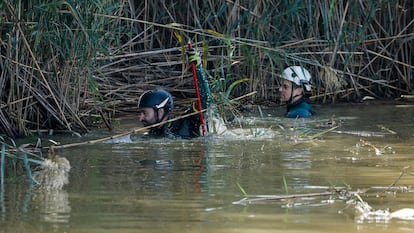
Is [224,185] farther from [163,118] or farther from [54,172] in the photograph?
[163,118]

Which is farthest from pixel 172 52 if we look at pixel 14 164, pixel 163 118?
pixel 14 164

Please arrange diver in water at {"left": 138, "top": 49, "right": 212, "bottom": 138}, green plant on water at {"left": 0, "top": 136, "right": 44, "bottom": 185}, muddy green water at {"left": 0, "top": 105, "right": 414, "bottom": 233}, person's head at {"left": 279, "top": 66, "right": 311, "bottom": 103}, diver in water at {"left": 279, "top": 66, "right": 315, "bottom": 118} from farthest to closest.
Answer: person's head at {"left": 279, "top": 66, "right": 311, "bottom": 103}
diver in water at {"left": 279, "top": 66, "right": 315, "bottom": 118}
diver in water at {"left": 138, "top": 49, "right": 212, "bottom": 138}
green plant on water at {"left": 0, "top": 136, "right": 44, "bottom": 185}
muddy green water at {"left": 0, "top": 105, "right": 414, "bottom": 233}

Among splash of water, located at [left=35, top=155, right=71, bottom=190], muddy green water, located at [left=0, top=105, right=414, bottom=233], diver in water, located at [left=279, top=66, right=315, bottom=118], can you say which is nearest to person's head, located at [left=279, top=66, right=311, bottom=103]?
diver in water, located at [left=279, top=66, right=315, bottom=118]

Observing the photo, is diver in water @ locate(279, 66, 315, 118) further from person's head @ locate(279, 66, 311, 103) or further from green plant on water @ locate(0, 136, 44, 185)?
green plant on water @ locate(0, 136, 44, 185)

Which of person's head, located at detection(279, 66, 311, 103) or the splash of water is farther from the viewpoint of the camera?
person's head, located at detection(279, 66, 311, 103)

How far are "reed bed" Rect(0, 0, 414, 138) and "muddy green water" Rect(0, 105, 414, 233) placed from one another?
0.57 meters

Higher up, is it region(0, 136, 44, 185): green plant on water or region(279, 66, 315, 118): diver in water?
region(0, 136, 44, 185): green plant on water

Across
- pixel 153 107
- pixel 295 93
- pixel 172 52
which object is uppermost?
pixel 172 52

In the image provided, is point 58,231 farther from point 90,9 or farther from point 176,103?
point 176,103

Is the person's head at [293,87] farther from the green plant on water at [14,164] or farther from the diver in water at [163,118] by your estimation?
the green plant on water at [14,164]

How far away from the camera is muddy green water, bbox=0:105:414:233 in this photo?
4719 millimetres

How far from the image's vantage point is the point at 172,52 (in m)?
12.3

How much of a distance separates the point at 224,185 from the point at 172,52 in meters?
6.52

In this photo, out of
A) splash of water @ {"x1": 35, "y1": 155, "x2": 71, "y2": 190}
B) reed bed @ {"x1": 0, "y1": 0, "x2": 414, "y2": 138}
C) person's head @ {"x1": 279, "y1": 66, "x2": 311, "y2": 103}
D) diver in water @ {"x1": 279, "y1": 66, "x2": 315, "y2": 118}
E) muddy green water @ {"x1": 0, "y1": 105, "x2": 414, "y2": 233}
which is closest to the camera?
muddy green water @ {"x1": 0, "y1": 105, "x2": 414, "y2": 233}
